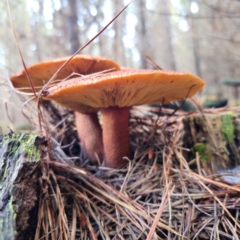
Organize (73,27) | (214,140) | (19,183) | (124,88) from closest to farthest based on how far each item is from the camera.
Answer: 1. (19,183)
2. (124,88)
3. (214,140)
4. (73,27)

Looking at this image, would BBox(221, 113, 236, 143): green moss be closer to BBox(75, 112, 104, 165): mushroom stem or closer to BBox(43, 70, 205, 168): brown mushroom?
BBox(43, 70, 205, 168): brown mushroom

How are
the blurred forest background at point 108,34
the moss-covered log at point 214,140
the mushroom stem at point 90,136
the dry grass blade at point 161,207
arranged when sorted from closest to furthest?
the dry grass blade at point 161,207, the moss-covered log at point 214,140, the mushroom stem at point 90,136, the blurred forest background at point 108,34

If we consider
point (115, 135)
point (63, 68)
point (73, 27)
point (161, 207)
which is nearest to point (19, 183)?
point (161, 207)

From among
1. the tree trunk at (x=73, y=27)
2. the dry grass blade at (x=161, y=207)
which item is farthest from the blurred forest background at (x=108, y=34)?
the dry grass blade at (x=161, y=207)

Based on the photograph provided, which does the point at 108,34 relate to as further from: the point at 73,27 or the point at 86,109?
the point at 86,109

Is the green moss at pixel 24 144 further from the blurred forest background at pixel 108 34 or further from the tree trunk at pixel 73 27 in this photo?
the tree trunk at pixel 73 27

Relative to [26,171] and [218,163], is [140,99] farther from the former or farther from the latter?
[26,171]

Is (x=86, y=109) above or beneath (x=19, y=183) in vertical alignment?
above
